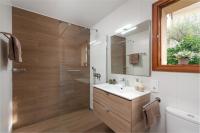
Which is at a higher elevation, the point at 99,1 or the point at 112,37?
the point at 99,1

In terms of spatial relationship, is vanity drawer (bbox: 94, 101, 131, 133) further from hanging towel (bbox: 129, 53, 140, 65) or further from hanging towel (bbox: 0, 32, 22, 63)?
hanging towel (bbox: 0, 32, 22, 63)

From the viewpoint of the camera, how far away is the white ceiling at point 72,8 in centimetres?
199

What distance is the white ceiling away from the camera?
6.53 feet

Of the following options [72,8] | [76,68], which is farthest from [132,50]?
[76,68]

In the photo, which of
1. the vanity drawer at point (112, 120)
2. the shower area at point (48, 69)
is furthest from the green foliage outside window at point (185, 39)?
the shower area at point (48, 69)

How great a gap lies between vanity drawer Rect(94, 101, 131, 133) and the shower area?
1083mm

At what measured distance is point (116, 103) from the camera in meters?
1.53

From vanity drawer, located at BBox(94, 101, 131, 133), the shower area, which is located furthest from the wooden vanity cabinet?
the shower area

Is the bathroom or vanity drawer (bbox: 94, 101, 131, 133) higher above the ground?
the bathroom

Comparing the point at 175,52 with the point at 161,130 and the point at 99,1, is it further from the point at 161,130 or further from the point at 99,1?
the point at 99,1

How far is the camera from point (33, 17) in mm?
2320

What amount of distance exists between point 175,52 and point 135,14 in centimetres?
86

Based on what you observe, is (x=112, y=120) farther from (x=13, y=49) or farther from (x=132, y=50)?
(x=13, y=49)

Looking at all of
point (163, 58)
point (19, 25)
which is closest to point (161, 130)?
point (163, 58)
